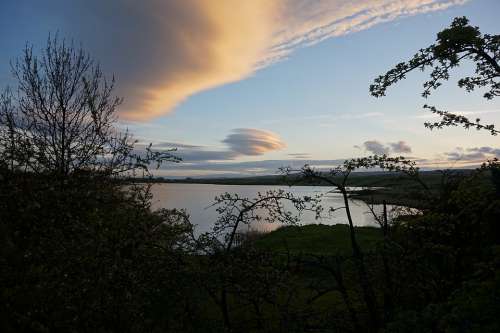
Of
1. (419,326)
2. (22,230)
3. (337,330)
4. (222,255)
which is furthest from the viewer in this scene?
(337,330)

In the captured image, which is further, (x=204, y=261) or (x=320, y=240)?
(x=320, y=240)

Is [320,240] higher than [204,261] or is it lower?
lower

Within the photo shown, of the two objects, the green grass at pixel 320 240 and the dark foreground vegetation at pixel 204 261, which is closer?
the dark foreground vegetation at pixel 204 261

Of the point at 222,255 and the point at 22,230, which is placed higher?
the point at 22,230

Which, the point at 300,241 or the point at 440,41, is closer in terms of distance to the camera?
the point at 440,41

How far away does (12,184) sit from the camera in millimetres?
6785

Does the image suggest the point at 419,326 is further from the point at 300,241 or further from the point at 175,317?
the point at 300,241

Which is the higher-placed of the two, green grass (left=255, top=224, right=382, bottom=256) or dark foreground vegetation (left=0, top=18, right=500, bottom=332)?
dark foreground vegetation (left=0, top=18, right=500, bottom=332)

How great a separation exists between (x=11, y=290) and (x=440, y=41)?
8.08m

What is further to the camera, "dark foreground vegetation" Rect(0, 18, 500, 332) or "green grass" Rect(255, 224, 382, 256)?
"green grass" Rect(255, 224, 382, 256)

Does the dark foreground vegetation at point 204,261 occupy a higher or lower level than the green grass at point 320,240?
higher

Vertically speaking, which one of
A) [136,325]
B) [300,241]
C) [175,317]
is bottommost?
[300,241]

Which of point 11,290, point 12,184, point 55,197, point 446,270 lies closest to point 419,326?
point 446,270

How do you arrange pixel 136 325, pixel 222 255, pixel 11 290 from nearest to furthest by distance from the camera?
pixel 11 290 → pixel 136 325 → pixel 222 255
